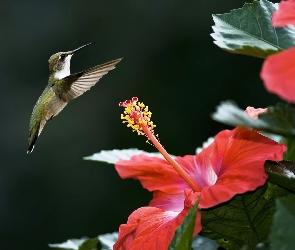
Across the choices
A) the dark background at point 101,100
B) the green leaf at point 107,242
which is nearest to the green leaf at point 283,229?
Answer: the green leaf at point 107,242

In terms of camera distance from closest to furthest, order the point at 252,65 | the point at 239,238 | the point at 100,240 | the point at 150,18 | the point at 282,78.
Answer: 1. the point at 282,78
2. the point at 239,238
3. the point at 100,240
4. the point at 252,65
5. the point at 150,18

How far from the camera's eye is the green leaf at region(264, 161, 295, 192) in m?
0.73

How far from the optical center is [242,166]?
0.82 metres

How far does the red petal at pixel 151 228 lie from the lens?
0.79m

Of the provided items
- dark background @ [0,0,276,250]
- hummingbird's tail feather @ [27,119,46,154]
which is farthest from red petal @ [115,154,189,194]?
dark background @ [0,0,276,250]

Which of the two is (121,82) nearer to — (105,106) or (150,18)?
(105,106)

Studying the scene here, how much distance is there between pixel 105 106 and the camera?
4594 mm

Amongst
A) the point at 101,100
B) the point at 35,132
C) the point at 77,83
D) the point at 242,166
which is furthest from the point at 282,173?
the point at 101,100

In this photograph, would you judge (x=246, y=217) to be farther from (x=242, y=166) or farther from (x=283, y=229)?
(x=283, y=229)

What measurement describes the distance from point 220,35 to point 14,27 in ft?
14.0

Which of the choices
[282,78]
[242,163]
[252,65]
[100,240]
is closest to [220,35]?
[242,163]

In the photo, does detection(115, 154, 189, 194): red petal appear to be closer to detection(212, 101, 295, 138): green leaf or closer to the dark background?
detection(212, 101, 295, 138): green leaf

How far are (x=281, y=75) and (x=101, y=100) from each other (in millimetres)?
4071

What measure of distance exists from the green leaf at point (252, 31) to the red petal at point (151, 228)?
0.19 m
